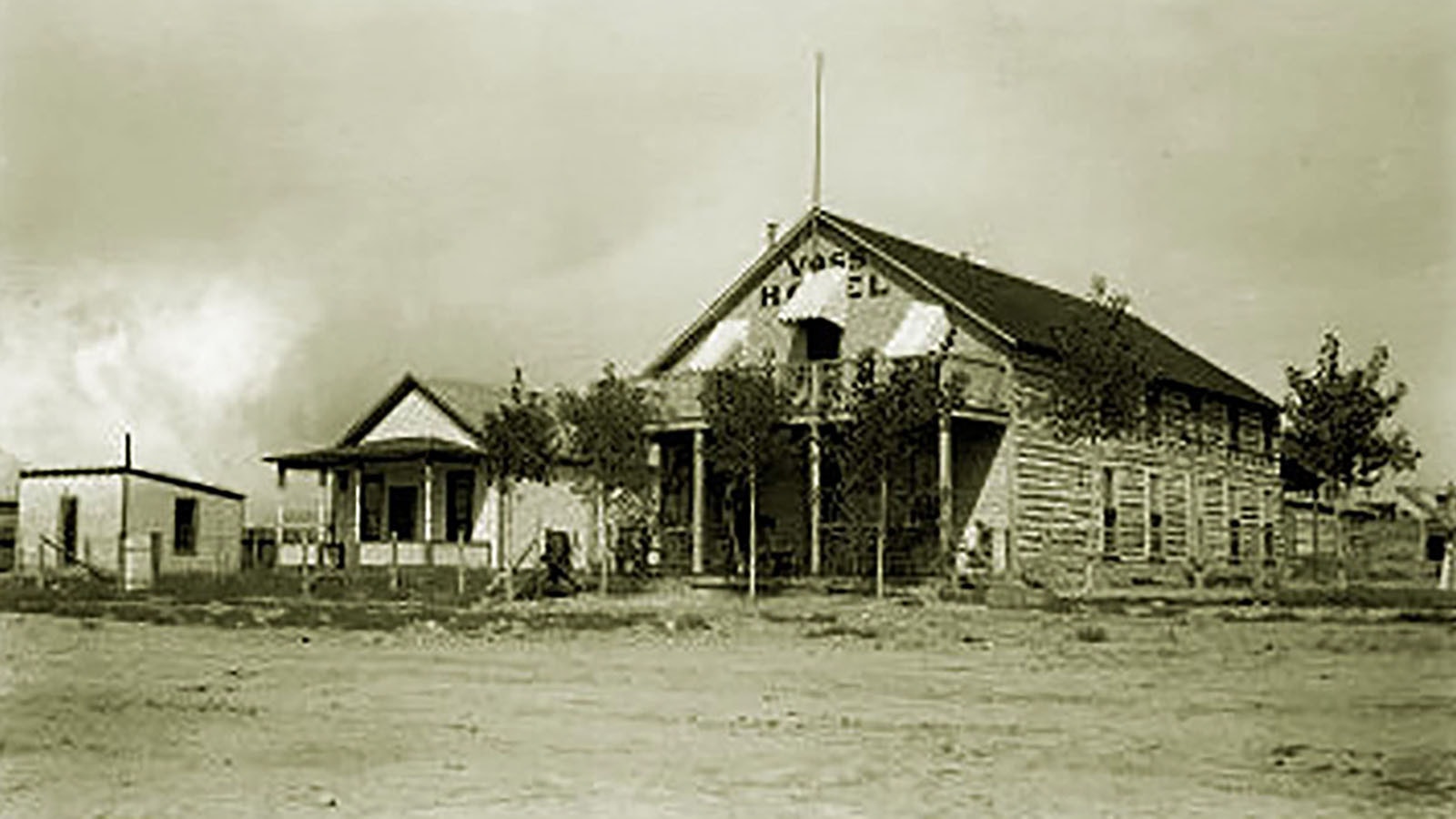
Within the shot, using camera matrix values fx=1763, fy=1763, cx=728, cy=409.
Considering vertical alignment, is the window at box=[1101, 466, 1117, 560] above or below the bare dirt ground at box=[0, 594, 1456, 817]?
above

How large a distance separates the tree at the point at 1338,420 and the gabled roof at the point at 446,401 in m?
20.0

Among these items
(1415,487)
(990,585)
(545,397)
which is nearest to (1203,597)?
(990,585)

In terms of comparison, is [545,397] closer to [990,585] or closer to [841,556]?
[841,556]

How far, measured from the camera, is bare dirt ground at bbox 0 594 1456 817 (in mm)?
9492

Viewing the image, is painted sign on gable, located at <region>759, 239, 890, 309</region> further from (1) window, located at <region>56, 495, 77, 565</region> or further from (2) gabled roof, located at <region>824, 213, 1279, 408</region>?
(1) window, located at <region>56, 495, 77, 565</region>

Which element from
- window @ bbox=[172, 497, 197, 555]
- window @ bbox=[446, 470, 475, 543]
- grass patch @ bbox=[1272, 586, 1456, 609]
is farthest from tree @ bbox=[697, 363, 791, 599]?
window @ bbox=[172, 497, 197, 555]

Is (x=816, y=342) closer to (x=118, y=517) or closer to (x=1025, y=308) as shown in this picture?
(x=1025, y=308)

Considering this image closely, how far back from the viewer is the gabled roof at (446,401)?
45.7m

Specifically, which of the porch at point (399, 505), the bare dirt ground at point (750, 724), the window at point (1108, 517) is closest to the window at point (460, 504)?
the porch at point (399, 505)

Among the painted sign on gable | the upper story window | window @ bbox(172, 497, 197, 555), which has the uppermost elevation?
the painted sign on gable

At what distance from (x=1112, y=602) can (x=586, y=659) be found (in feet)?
36.4

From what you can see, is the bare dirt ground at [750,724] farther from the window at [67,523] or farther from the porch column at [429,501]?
the window at [67,523]

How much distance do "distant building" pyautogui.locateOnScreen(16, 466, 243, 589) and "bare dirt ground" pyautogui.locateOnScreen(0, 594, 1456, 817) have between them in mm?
24078

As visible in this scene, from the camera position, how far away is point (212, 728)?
41.7 feet
